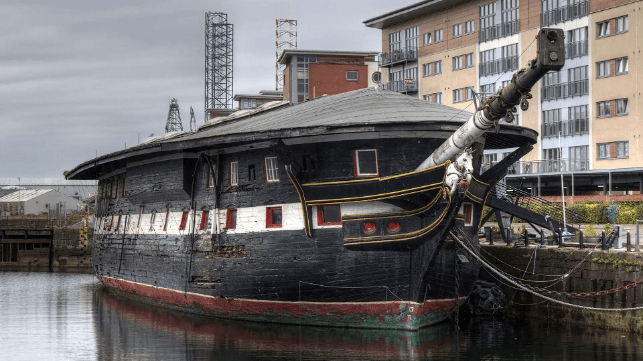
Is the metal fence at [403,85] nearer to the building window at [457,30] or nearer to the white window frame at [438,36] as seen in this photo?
the white window frame at [438,36]

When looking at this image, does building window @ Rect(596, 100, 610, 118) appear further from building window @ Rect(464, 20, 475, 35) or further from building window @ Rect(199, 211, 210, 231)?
building window @ Rect(199, 211, 210, 231)

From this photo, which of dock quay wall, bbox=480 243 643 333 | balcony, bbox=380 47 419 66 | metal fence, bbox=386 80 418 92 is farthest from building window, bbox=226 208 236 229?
balcony, bbox=380 47 419 66

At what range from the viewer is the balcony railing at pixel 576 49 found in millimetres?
53719

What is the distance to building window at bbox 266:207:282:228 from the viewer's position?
79.7ft

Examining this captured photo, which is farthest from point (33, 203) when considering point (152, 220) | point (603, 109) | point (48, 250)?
point (152, 220)

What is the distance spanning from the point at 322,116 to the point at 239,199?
145 inches

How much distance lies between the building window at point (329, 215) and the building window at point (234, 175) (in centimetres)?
364

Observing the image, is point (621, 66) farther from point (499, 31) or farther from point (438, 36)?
point (438, 36)

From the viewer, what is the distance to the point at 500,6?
60.1 meters

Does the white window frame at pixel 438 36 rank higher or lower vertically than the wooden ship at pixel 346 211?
higher

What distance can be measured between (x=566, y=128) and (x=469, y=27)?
39.1ft

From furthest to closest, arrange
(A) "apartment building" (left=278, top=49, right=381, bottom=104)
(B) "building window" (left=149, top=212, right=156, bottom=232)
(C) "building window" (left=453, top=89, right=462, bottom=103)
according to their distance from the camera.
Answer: (C) "building window" (left=453, top=89, right=462, bottom=103) < (A) "apartment building" (left=278, top=49, right=381, bottom=104) < (B) "building window" (left=149, top=212, right=156, bottom=232)

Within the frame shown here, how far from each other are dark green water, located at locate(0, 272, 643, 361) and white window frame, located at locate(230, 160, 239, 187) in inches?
167

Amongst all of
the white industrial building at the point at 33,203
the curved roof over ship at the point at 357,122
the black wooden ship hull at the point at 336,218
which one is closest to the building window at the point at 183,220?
the black wooden ship hull at the point at 336,218
